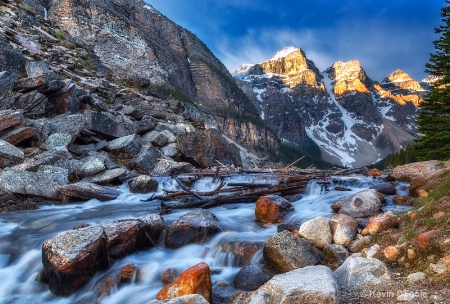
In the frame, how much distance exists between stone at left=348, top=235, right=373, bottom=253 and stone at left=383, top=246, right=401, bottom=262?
3.11 feet

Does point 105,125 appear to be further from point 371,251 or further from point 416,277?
point 416,277

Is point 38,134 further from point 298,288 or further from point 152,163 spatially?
point 298,288

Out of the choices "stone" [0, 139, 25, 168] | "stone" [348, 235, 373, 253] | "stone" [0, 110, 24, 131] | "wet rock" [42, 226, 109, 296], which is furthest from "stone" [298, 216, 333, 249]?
"stone" [0, 110, 24, 131]

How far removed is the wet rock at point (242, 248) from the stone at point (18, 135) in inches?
402

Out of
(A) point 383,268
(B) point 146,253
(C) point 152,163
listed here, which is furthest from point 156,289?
(C) point 152,163

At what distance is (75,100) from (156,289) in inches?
605

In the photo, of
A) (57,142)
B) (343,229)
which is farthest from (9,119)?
(343,229)

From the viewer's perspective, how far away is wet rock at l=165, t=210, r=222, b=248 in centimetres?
738

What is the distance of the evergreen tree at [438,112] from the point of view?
848 inches

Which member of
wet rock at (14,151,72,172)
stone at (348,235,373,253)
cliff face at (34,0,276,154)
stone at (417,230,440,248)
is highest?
cliff face at (34,0,276,154)

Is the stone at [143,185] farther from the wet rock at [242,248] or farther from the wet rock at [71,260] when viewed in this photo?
the wet rock at [71,260]

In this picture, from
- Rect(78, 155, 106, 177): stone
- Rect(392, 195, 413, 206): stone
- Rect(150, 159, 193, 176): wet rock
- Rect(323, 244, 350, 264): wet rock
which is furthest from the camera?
Rect(150, 159, 193, 176): wet rock

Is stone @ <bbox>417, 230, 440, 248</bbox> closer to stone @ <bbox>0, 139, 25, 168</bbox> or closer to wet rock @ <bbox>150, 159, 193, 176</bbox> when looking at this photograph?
wet rock @ <bbox>150, 159, 193, 176</bbox>

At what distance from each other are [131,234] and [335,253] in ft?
14.2
